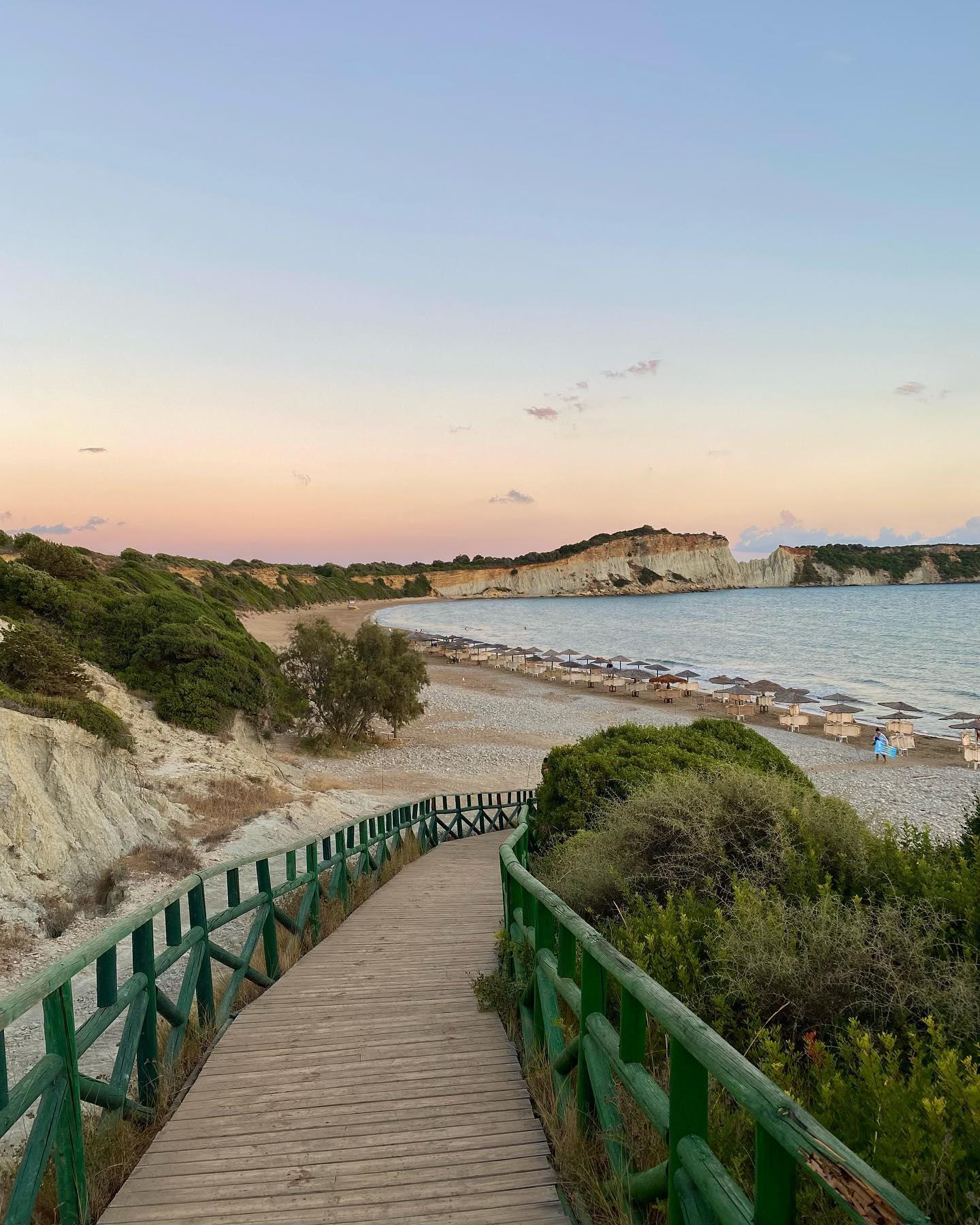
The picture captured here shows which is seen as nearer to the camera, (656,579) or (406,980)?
(406,980)

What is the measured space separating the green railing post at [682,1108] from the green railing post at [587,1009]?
0.78 meters

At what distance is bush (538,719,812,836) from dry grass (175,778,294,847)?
5158 millimetres

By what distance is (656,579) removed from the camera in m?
180

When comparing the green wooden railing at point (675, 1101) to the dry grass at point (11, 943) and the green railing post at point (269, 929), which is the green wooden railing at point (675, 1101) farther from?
the dry grass at point (11, 943)

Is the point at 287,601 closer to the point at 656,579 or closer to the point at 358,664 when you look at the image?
the point at 358,664

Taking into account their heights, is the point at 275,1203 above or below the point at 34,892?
above

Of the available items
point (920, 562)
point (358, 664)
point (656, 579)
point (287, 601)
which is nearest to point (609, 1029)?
point (358, 664)

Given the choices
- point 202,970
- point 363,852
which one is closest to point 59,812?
point 363,852

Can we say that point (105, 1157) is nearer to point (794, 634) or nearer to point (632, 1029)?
point (632, 1029)

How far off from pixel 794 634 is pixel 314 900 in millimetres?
76935

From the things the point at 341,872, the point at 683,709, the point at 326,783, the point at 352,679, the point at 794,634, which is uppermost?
the point at 352,679

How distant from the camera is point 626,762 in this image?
866cm

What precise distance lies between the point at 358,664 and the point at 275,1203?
70.0 ft

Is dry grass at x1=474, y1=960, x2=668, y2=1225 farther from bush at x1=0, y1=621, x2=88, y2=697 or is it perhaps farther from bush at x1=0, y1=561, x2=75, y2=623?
bush at x1=0, y1=561, x2=75, y2=623
